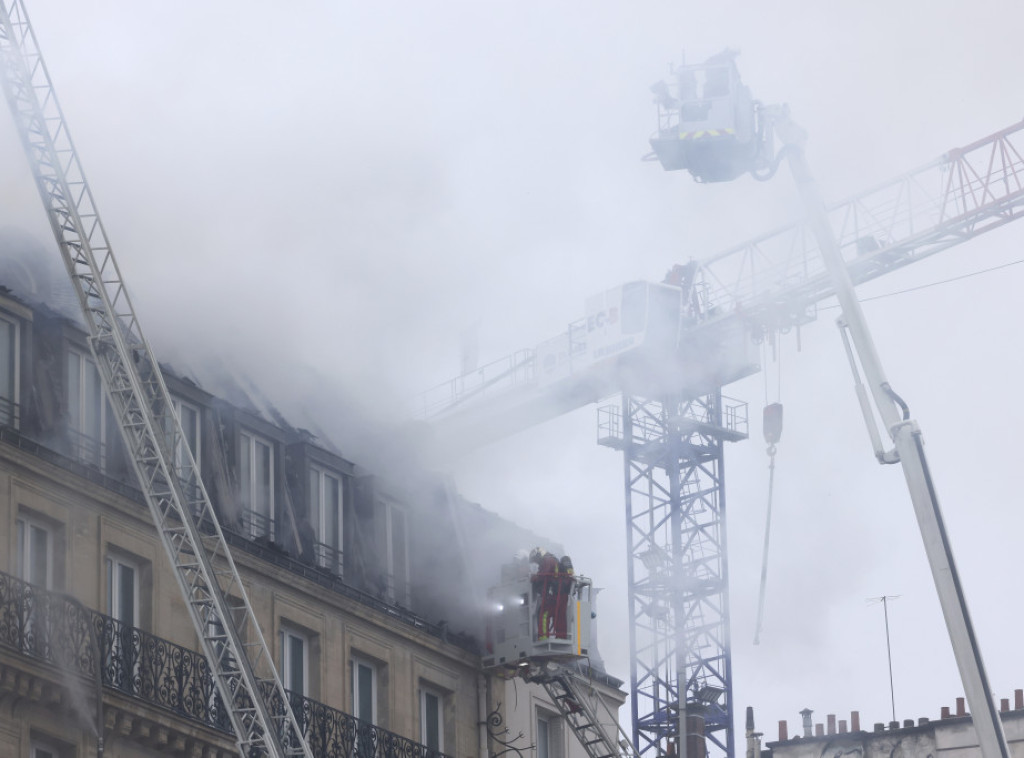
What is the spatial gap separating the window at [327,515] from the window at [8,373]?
844 centimetres

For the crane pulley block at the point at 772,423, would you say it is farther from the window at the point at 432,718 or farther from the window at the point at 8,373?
the window at the point at 8,373

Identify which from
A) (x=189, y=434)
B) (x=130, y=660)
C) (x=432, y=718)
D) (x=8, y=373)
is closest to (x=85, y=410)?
(x=8, y=373)

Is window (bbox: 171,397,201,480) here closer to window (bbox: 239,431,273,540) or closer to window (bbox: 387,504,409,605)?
window (bbox: 239,431,273,540)

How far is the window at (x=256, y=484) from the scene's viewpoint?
1586 inches

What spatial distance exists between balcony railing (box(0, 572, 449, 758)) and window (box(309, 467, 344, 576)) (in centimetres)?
340

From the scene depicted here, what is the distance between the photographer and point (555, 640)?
46062 mm

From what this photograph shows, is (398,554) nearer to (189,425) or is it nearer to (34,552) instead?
(189,425)

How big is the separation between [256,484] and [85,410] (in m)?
4.51

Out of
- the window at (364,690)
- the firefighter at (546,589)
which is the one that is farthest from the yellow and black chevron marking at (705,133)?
the firefighter at (546,589)

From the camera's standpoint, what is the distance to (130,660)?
35.0 meters

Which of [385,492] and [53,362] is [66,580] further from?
[385,492]

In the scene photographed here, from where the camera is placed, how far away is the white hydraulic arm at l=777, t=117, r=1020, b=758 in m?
22.7

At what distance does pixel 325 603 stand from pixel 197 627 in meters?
4.80

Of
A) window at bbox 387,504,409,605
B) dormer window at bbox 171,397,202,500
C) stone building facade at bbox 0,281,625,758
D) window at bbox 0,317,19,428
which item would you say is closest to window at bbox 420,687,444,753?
stone building facade at bbox 0,281,625,758
